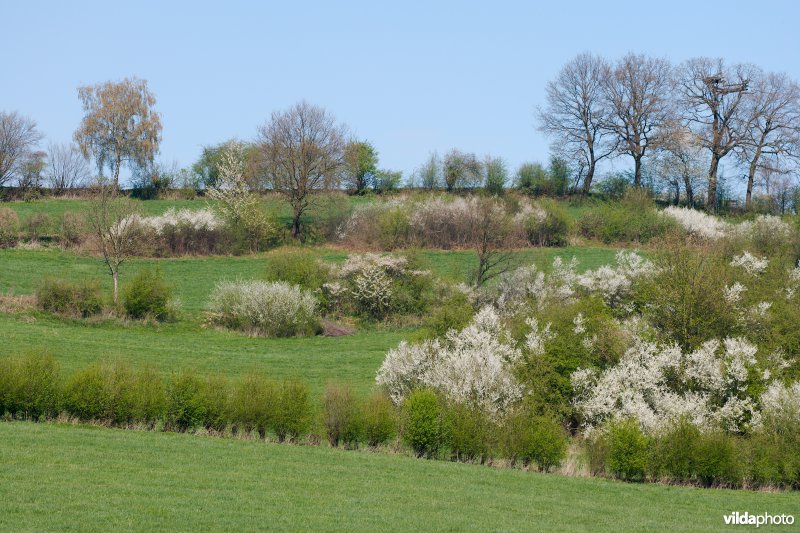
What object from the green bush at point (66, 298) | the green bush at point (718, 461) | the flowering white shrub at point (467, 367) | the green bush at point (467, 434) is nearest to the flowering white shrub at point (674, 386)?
the flowering white shrub at point (467, 367)

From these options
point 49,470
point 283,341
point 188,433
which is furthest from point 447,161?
point 49,470

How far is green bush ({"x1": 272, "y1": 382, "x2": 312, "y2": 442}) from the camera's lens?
27.6 m

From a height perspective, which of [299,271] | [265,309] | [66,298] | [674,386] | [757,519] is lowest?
[757,519]

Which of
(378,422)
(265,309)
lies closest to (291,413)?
(378,422)

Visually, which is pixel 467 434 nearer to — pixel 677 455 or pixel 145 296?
pixel 677 455

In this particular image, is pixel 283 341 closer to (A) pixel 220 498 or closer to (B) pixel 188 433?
(B) pixel 188 433

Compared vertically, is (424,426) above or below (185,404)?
below

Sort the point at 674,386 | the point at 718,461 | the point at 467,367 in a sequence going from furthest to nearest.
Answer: the point at 674,386 < the point at 467,367 < the point at 718,461

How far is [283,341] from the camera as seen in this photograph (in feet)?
146

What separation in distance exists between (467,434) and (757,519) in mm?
8356

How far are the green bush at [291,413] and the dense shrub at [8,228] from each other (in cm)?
3735

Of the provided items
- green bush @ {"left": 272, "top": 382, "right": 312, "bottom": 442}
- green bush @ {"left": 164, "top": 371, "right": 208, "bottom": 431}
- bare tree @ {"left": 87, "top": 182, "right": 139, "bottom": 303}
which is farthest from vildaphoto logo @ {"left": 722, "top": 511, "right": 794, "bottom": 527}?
bare tree @ {"left": 87, "top": 182, "right": 139, "bottom": 303}

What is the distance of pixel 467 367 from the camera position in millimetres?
30281

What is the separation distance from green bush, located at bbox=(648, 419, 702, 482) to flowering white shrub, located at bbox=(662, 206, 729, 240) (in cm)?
3839
